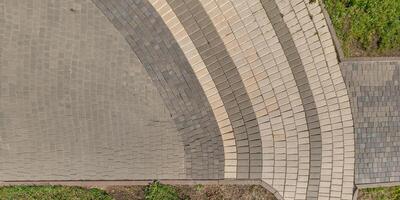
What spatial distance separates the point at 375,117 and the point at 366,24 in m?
1.82

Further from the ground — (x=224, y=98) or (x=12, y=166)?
(x=224, y=98)

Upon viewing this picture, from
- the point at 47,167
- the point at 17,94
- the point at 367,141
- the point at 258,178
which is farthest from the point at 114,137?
the point at 367,141

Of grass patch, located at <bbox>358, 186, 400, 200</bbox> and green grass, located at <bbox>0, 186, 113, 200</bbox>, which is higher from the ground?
grass patch, located at <bbox>358, 186, 400, 200</bbox>

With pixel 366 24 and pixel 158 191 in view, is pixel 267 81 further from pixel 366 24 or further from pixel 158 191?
pixel 158 191

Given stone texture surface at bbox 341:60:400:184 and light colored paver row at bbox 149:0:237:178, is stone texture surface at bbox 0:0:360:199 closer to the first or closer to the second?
light colored paver row at bbox 149:0:237:178

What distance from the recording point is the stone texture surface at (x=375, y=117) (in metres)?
9.02

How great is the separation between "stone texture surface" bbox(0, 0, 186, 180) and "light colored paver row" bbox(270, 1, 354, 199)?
110 inches

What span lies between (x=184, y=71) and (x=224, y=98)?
911 mm

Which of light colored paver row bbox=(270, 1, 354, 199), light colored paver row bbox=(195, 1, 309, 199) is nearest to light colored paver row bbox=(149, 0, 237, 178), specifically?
light colored paver row bbox=(195, 1, 309, 199)

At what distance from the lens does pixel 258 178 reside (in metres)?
9.14

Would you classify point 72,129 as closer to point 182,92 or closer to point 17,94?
point 17,94

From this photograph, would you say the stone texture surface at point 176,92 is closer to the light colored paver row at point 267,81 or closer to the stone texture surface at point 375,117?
the light colored paver row at point 267,81

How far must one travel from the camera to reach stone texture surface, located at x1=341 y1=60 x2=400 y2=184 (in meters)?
9.02

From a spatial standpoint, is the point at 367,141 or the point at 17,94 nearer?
the point at 17,94
